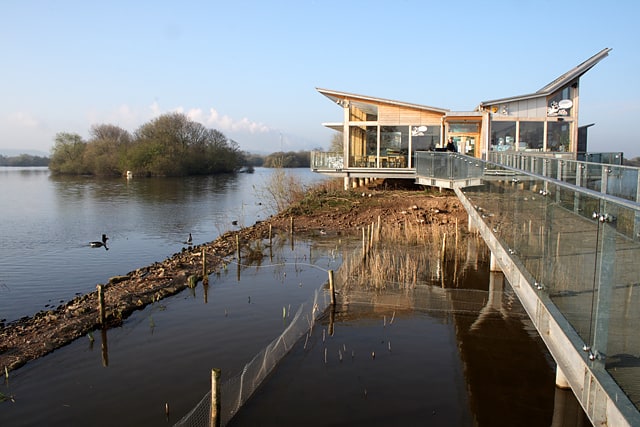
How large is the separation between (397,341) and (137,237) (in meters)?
18.1

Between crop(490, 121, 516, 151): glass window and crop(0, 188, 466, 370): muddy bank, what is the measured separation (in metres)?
3.40

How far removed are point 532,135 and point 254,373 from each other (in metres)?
22.4

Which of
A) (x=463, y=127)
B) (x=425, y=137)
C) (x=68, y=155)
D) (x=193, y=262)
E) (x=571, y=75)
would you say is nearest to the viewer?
(x=193, y=262)

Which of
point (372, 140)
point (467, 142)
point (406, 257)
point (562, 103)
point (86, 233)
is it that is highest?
point (562, 103)

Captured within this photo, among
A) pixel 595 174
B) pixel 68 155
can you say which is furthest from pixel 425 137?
pixel 68 155

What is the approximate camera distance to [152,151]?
78.5m

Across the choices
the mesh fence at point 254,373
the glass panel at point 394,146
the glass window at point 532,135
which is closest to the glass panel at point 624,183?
the mesh fence at point 254,373

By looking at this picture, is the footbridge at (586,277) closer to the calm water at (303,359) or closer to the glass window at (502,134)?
the calm water at (303,359)

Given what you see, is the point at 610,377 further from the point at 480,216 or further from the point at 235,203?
the point at 235,203

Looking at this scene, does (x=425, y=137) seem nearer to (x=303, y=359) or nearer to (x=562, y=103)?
(x=562, y=103)

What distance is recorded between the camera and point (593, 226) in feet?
15.4

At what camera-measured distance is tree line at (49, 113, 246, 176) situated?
257 ft

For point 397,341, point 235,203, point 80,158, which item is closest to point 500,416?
point 397,341

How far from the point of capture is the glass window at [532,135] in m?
26.9
